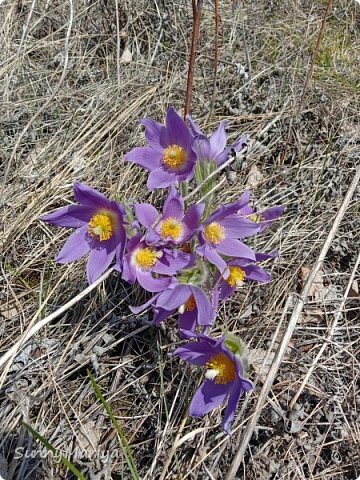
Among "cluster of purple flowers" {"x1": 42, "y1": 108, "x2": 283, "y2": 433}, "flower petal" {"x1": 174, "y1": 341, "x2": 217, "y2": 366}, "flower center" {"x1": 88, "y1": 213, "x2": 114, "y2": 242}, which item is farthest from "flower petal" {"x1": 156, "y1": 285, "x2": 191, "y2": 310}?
"flower center" {"x1": 88, "y1": 213, "x2": 114, "y2": 242}

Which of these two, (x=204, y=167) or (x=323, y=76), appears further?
(x=323, y=76)

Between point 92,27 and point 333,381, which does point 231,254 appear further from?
point 92,27

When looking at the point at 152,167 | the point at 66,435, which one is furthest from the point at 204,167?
the point at 66,435

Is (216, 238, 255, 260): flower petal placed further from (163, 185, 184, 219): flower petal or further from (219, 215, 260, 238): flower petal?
(163, 185, 184, 219): flower petal

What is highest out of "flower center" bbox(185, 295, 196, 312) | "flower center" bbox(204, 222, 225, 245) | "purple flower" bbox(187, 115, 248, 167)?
"purple flower" bbox(187, 115, 248, 167)

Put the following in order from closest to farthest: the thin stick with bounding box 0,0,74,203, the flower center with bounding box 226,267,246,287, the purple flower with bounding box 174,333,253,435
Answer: the purple flower with bounding box 174,333,253,435 → the flower center with bounding box 226,267,246,287 → the thin stick with bounding box 0,0,74,203

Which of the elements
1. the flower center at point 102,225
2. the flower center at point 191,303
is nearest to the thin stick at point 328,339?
the flower center at point 191,303

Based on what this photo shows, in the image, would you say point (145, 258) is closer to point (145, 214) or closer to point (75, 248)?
point (145, 214)
